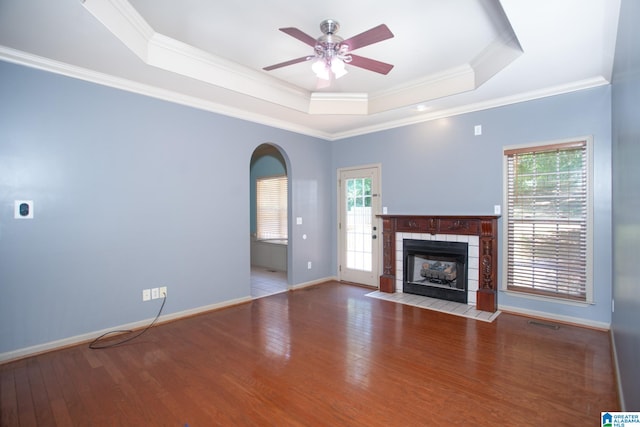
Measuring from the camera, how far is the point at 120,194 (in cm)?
347

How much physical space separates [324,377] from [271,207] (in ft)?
17.0

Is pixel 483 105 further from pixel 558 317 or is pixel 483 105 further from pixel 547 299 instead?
pixel 558 317

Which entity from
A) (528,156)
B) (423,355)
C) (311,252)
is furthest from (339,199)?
(423,355)

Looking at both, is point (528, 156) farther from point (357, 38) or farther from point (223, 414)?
point (223, 414)

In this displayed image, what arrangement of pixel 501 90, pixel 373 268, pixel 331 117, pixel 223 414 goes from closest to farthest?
pixel 223 414, pixel 501 90, pixel 331 117, pixel 373 268

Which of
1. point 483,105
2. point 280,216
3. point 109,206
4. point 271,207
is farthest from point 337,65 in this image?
→ point 271,207

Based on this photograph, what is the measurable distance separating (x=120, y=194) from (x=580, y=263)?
531cm

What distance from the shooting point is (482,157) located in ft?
14.2

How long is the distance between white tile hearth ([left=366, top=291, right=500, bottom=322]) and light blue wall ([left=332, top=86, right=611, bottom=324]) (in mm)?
407

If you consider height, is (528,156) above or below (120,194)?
above

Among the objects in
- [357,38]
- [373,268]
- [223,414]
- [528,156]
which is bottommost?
[223,414]

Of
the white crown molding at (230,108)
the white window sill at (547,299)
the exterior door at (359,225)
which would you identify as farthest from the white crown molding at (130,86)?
the white window sill at (547,299)

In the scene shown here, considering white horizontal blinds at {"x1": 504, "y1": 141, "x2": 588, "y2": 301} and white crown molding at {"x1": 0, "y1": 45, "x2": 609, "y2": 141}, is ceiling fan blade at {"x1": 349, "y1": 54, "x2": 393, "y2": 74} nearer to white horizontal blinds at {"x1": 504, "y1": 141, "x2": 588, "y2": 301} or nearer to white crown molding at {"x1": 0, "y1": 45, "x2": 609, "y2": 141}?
white crown molding at {"x1": 0, "y1": 45, "x2": 609, "y2": 141}

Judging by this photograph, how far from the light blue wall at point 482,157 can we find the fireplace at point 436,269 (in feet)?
1.66
